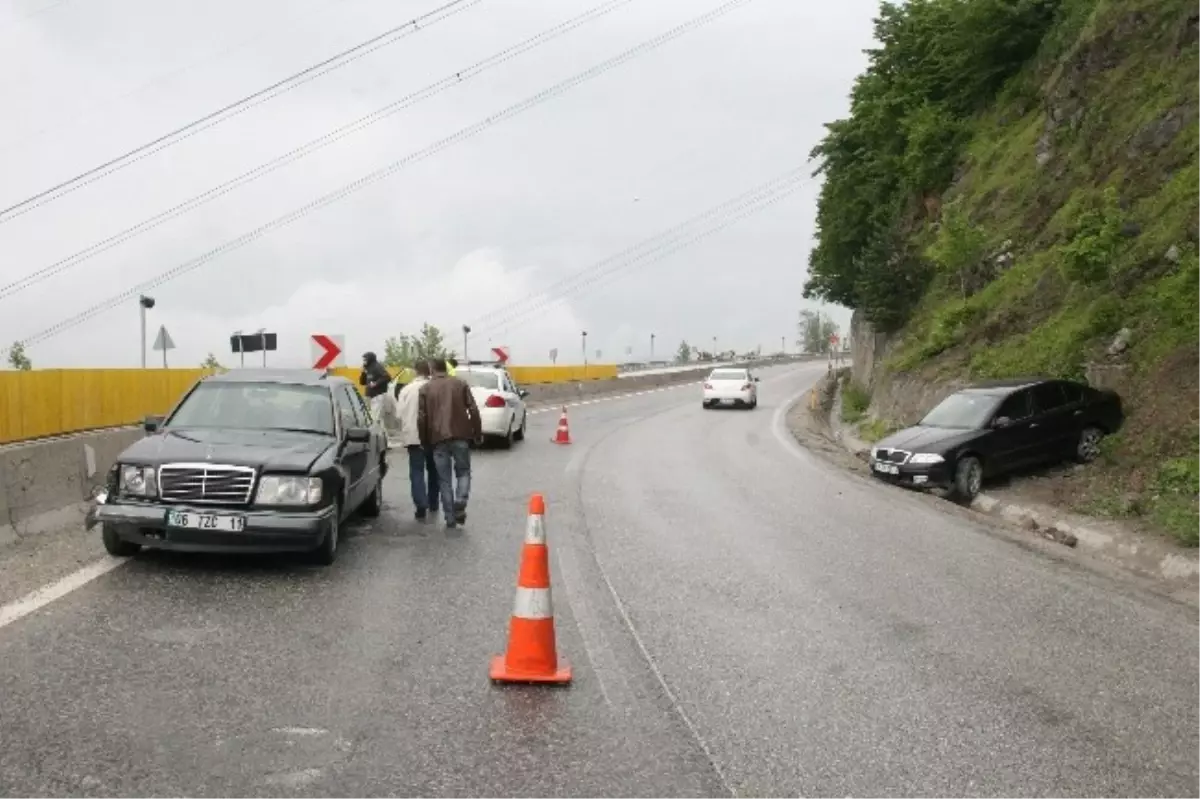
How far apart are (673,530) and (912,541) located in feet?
7.70

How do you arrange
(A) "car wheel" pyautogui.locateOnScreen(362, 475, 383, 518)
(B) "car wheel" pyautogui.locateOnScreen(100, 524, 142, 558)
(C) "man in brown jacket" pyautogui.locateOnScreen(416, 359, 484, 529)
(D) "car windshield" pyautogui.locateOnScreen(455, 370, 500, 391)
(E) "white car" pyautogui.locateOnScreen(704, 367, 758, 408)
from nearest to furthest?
1. (B) "car wheel" pyautogui.locateOnScreen(100, 524, 142, 558)
2. (C) "man in brown jacket" pyautogui.locateOnScreen(416, 359, 484, 529)
3. (A) "car wheel" pyautogui.locateOnScreen(362, 475, 383, 518)
4. (D) "car windshield" pyautogui.locateOnScreen(455, 370, 500, 391)
5. (E) "white car" pyautogui.locateOnScreen(704, 367, 758, 408)

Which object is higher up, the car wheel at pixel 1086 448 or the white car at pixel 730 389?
the white car at pixel 730 389

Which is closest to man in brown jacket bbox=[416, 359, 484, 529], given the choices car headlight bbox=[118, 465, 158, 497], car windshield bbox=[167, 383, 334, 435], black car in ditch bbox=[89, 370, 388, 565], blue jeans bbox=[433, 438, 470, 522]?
blue jeans bbox=[433, 438, 470, 522]

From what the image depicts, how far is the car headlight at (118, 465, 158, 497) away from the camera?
311 inches

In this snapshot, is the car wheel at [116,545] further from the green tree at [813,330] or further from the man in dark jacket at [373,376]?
the green tree at [813,330]

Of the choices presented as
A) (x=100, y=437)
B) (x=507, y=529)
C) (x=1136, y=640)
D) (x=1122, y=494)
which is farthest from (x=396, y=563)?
(x=1122, y=494)

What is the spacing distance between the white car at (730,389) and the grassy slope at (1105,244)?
711cm

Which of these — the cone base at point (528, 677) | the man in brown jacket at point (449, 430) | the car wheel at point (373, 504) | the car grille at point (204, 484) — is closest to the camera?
the cone base at point (528, 677)

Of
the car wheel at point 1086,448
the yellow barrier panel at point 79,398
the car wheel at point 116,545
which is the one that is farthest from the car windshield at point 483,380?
the car wheel at point 116,545

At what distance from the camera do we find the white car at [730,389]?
127 feet

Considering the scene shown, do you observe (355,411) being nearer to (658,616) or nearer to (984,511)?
(658,616)

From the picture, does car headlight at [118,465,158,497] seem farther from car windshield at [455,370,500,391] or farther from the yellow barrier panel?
car windshield at [455,370,500,391]

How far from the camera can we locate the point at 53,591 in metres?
7.35

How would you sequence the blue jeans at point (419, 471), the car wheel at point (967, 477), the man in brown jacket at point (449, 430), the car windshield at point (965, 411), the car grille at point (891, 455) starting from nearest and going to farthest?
the man in brown jacket at point (449, 430)
the blue jeans at point (419, 471)
the car wheel at point (967, 477)
the car grille at point (891, 455)
the car windshield at point (965, 411)
